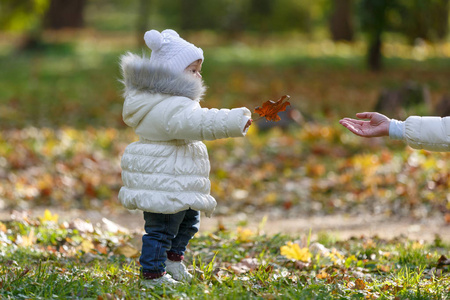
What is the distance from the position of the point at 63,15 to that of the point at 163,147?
26075mm

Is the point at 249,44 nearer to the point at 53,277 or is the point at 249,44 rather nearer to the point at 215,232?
the point at 215,232

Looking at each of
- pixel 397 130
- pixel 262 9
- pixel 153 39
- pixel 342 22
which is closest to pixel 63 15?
pixel 262 9

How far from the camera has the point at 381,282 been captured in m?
3.58

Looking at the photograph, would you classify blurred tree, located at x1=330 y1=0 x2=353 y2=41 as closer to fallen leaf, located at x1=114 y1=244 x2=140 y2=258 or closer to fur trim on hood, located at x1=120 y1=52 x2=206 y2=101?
fallen leaf, located at x1=114 y1=244 x2=140 y2=258

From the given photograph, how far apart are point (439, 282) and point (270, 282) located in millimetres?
1034

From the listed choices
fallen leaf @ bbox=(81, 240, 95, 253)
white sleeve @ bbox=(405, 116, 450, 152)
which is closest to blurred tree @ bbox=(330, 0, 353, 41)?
fallen leaf @ bbox=(81, 240, 95, 253)

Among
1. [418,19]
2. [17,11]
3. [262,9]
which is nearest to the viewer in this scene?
[418,19]

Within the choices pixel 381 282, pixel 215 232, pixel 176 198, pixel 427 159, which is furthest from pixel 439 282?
pixel 427 159

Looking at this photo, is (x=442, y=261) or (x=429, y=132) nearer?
(x=429, y=132)

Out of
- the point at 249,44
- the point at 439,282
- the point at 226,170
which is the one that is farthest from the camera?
the point at 249,44

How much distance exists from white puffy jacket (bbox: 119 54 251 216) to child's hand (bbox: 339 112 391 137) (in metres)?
0.68

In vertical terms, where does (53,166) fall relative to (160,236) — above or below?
below

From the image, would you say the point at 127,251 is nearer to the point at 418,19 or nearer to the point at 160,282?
the point at 160,282

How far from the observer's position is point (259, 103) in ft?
47.5
